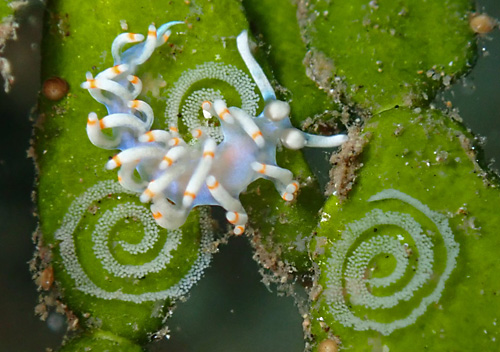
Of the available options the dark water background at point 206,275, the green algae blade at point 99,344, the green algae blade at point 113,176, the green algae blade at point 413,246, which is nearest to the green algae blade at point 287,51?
the green algae blade at point 113,176

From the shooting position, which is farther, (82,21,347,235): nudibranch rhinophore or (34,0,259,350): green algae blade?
(34,0,259,350): green algae blade

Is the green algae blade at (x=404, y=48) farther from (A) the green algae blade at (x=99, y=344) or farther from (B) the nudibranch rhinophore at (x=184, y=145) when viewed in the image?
(A) the green algae blade at (x=99, y=344)

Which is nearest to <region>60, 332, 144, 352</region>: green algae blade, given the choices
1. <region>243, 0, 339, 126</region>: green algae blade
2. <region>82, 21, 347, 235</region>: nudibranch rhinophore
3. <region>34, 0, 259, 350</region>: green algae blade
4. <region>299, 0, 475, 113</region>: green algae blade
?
<region>34, 0, 259, 350</region>: green algae blade

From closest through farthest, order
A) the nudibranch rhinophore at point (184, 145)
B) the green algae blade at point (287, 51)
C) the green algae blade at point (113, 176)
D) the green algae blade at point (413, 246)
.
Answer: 1. the nudibranch rhinophore at point (184, 145)
2. the green algae blade at point (413, 246)
3. the green algae blade at point (113, 176)
4. the green algae blade at point (287, 51)

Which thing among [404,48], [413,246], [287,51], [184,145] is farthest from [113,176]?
[404,48]

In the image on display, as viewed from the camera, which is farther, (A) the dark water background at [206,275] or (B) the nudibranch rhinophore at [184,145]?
(A) the dark water background at [206,275]

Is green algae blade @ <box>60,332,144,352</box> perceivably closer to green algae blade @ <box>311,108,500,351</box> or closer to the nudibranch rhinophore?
the nudibranch rhinophore

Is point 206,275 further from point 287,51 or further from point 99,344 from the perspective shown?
point 287,51
